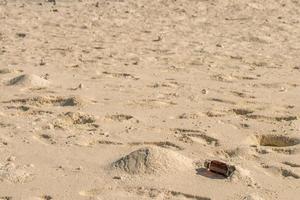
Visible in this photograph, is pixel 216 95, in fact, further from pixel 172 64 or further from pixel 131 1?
pixel 131 1

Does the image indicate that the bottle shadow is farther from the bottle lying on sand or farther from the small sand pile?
the small sand pile

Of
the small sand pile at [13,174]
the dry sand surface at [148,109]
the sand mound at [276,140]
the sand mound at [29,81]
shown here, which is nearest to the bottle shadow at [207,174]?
the dry sand surface at [148,109]

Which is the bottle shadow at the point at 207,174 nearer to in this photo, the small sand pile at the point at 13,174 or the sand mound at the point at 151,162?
the sand mound at the point at 151,162

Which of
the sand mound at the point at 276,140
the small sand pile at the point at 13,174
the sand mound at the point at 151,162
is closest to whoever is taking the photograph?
the small sand pile at the point at 13,174

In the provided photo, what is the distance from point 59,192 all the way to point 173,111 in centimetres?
154

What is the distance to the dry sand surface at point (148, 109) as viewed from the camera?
3.01 m

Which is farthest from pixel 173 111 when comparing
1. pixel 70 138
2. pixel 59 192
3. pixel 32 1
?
pixel 32 1

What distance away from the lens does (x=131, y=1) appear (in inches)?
398

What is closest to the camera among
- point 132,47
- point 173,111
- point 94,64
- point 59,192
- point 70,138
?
point 59,192

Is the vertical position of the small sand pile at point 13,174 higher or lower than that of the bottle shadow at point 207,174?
lower

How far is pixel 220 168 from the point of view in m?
3.06

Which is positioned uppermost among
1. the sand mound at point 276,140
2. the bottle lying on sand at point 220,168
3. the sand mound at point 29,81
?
the bottle lying on sand at point 220,168

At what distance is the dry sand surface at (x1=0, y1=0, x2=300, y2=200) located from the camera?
3.01 m

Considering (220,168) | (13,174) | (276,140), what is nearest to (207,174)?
(220,168)
